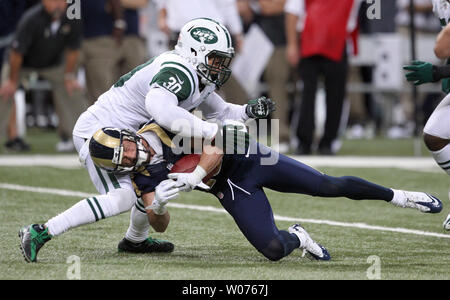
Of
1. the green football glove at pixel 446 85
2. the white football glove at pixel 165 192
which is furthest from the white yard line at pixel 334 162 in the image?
the white football glove at pixel 165 192

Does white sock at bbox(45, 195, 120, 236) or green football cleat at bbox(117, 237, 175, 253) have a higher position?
white sock at bbox(45, 195, 120, 236)

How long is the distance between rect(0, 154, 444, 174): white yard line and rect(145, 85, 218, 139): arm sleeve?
4318 millimetres

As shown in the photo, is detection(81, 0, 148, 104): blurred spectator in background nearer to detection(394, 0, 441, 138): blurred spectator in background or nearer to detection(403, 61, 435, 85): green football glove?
detection(394, 0, 441, 138): blurred spectator in background

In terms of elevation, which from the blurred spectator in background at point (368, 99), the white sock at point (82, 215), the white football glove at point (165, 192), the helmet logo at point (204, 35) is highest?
the helmet logo at point (204, 35)

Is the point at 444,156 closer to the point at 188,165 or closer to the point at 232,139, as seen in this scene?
the point at 232,139

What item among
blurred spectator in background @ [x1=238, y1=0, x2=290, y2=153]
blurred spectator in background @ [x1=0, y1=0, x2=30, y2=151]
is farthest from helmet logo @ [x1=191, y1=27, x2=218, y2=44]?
blurred spectator in background @ [x1=238, y1=0, x2=290, y2=153]

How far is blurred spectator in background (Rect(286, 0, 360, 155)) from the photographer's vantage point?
9820 mm

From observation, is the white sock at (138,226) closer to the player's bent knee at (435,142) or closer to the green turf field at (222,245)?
the green turf field at (222,245)

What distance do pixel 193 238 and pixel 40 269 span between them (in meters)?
1.33

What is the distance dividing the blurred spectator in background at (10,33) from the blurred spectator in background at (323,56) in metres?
2.97

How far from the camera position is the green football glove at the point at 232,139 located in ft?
15.9

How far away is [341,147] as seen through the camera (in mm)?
11555

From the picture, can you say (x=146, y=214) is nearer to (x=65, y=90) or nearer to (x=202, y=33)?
(x=202, y=33)
